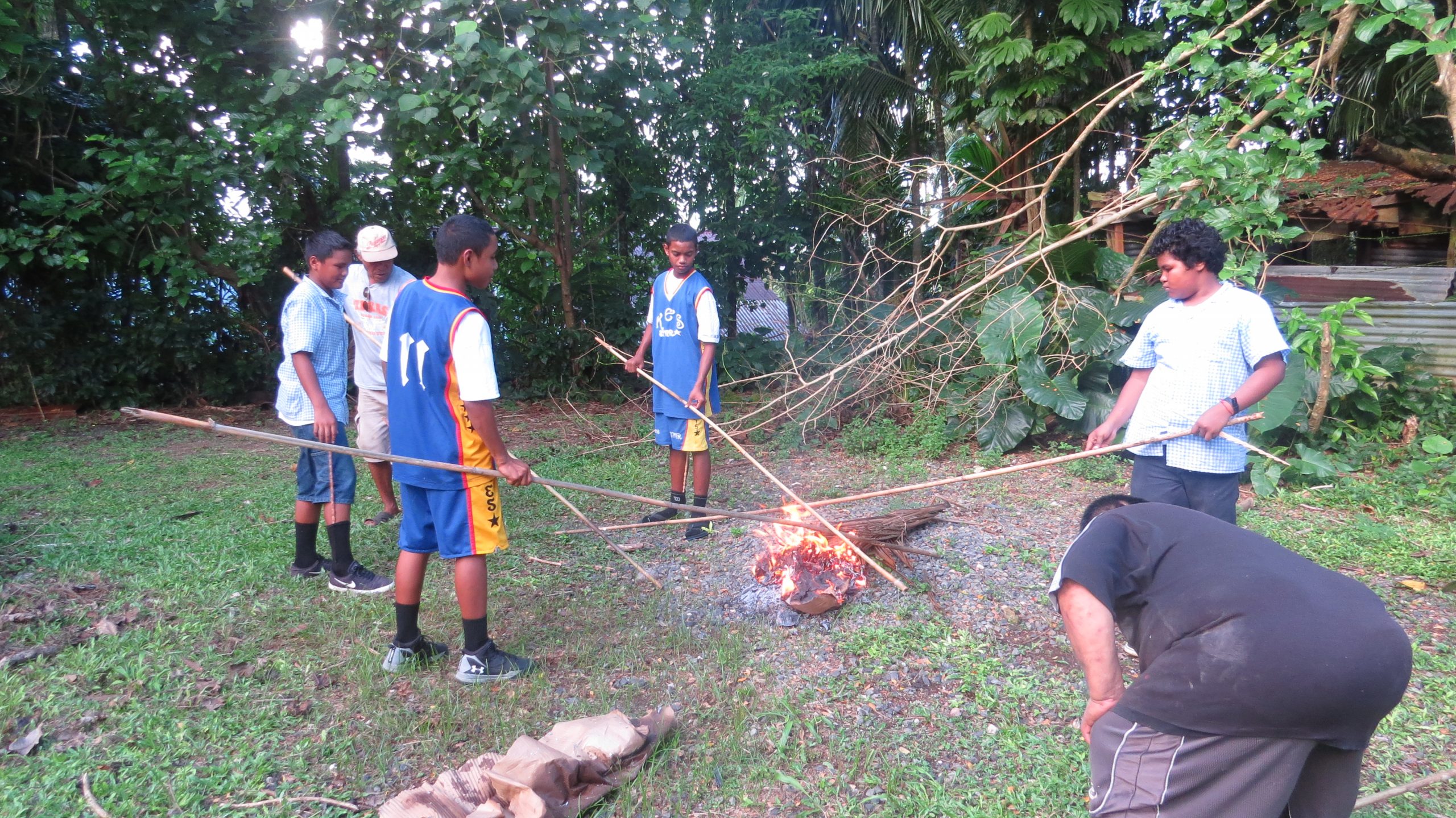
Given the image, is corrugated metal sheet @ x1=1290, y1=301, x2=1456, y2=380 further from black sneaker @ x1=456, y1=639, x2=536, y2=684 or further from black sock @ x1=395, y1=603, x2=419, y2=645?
black sock @ x1=395, y1=603, x2=419, y2=645

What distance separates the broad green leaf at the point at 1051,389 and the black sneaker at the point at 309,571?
5.54m

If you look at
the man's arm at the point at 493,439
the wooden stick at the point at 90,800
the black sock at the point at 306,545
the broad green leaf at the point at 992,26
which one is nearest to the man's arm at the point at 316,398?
the black sock at the point at 306,545

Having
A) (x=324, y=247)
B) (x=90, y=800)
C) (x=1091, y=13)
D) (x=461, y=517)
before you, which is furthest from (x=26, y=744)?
(x=1091, y=13)

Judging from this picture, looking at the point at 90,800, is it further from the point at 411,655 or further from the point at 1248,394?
the point at 1248,394

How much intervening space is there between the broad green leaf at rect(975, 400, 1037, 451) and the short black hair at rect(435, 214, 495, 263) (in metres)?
5.24

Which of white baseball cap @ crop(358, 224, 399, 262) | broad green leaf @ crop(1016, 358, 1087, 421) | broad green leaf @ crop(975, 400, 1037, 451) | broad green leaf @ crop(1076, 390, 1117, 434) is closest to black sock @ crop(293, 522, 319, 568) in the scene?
white baseball cap @ crop(358, 224, 399, 262)

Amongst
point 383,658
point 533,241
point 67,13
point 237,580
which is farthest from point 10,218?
point 383,658

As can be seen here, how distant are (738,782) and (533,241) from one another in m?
7.79

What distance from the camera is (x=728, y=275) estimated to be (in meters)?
11.1

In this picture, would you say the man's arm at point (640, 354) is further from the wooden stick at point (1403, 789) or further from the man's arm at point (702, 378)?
the wooden stick at point (1403, 789)

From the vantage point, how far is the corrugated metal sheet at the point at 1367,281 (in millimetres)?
7496

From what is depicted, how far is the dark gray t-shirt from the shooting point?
177 cm

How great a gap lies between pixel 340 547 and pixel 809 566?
251 centimetres

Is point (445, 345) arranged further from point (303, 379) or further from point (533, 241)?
point (533, 241)
